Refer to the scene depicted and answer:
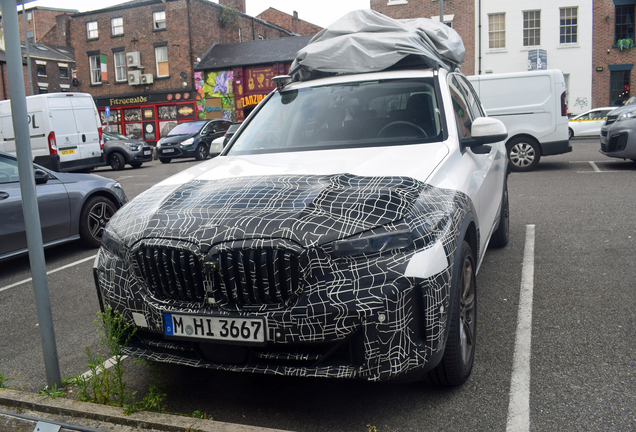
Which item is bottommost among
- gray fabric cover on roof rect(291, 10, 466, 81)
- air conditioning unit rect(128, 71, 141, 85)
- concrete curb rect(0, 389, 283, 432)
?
concrete curb rect(0, 389, 283, 432)

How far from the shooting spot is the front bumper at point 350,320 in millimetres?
2416

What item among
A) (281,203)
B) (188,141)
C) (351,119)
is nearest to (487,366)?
(281,203)

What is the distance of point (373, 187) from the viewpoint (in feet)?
9.28

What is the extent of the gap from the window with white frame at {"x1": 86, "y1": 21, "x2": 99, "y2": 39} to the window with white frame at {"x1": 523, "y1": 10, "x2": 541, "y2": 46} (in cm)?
2707

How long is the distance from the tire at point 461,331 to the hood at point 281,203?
469mm

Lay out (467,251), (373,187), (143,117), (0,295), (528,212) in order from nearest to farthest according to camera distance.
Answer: (373,187)
(467,251)
(0,295)
(528,212)
(143,117)

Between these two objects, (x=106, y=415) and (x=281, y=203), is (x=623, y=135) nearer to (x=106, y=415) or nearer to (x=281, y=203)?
(x=281, y=203)

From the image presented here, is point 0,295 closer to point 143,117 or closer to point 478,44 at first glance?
point 478,44

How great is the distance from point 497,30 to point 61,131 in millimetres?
→ 22964

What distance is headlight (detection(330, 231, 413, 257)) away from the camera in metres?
2.46

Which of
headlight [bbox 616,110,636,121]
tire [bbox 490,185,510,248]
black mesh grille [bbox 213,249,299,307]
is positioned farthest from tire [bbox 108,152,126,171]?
black mesh grille [bbox 213,249,299,307]

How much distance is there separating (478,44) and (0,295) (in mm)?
29115

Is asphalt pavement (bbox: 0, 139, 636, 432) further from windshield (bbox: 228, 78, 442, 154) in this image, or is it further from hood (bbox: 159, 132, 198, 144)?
hood (bbox: 159, 132, 198, 144)

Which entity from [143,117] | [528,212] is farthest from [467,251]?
[143,117]
